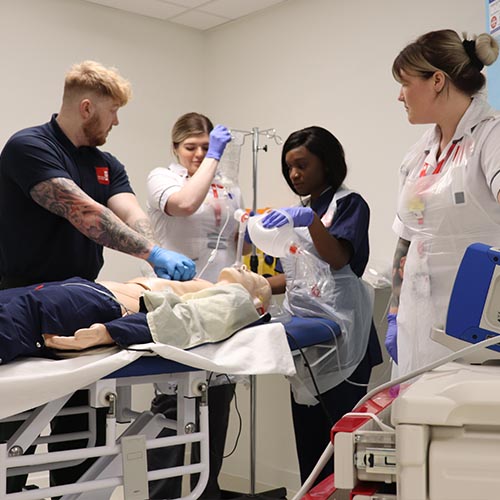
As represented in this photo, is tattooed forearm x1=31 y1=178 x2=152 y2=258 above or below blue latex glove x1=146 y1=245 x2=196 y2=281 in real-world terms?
above

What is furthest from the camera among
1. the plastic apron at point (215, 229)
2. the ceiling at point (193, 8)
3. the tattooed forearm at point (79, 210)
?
the ceiling at point (193, 8)

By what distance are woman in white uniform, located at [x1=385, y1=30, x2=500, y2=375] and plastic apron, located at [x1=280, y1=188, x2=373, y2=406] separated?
1.42 feet

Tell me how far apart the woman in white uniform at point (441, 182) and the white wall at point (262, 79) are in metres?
1.15

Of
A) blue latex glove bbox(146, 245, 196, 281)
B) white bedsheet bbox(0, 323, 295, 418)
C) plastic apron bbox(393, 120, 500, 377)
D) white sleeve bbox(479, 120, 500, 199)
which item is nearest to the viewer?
white bedsheet bbox(0, 323, 295, 418)

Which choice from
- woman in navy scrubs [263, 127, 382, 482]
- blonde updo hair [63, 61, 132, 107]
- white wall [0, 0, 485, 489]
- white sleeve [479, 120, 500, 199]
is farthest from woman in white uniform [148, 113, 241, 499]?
white sleeve [479, 120, 500, 199]

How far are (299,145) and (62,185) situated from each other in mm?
1042

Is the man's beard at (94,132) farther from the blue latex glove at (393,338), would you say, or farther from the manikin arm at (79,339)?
the blue latex glove at (393,338)

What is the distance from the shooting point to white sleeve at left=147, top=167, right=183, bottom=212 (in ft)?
9.76

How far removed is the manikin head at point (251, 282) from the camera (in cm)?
236

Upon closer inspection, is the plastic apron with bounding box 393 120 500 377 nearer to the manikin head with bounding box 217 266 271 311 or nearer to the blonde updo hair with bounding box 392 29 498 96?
the blonde updo hair with bounding box 392 29 498 96

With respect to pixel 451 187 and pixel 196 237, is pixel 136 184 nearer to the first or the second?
pixel 196 237

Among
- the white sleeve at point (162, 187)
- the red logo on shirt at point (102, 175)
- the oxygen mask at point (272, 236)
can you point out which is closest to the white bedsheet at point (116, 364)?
the oxygen mask at point (272, 236)

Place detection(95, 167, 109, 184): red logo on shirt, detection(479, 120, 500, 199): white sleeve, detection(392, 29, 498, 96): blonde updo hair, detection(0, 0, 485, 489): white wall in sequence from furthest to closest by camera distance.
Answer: detection(0, 0, 485, 489): white wall, detection(95, 167, 109, 184): red logo on shirt, detection(392, 29, 498, 96): blonde updo hair, detection(479, 120, 500, 199): white sleeve

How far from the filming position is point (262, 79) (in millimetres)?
4086
